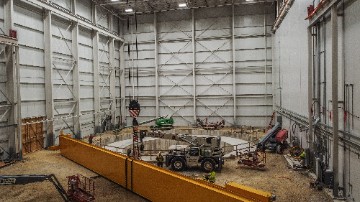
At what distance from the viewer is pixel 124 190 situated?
1187 centimetres

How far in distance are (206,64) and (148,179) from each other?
2231cm

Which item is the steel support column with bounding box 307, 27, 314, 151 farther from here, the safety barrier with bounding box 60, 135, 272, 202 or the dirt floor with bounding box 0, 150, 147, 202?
the dirt floor with bounding box 0, 150, 147, 202

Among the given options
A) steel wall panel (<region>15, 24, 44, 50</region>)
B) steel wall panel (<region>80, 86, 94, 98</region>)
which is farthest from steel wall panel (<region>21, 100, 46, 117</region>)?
steel wall panel (<region>80, 86, 94, 98</region>)

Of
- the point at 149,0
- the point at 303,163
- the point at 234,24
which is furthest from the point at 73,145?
the point at 234,24

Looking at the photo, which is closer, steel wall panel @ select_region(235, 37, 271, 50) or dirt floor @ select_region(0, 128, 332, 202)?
dirt floor @ select_region(0, 128, 332, 202)

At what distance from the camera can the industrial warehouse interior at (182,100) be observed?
33.2ft

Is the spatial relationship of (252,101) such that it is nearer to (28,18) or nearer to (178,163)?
(178,163)

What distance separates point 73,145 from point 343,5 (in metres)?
15.3

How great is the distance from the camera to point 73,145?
16.7 meters

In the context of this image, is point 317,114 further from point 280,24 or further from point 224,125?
point 224,125

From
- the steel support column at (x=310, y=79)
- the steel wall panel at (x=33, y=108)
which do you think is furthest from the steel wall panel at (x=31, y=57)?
the steel support column at (x=310, y=79)

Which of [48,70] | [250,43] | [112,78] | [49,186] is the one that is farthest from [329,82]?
[112,78]

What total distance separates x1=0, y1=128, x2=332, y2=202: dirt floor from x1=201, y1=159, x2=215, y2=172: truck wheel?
1.33ft

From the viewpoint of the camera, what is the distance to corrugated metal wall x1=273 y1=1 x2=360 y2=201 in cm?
906
